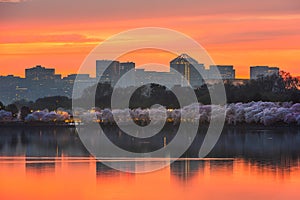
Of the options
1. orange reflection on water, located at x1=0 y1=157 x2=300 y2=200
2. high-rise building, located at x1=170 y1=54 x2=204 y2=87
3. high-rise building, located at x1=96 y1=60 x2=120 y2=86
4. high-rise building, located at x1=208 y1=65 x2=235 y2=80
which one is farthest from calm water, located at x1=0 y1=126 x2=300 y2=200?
high-rise building, located at x1=96 y1=60 x2=120 y2=86

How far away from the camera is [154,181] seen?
99.5 ft

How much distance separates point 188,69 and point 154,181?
118527 mm

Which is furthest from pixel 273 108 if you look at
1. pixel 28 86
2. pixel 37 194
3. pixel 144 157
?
pixel 28 86

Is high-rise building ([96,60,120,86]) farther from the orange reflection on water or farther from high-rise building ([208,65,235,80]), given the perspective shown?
the orange reflection on water

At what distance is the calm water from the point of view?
27.2m

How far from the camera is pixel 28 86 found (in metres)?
195

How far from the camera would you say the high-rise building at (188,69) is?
144 m


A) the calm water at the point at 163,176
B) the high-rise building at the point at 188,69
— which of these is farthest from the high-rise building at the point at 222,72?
the calm water at the point at 163,176

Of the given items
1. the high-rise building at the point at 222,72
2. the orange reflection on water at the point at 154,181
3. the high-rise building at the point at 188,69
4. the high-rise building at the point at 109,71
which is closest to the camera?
the orange reflection on water at the point at 154,181

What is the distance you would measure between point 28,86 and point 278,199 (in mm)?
172724

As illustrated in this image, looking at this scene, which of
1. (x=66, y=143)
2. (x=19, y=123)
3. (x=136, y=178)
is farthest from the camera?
(x=19, y=123)

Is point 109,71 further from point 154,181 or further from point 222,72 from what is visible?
point 154,181

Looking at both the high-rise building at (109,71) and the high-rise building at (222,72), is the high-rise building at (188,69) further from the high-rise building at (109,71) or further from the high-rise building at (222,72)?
the high-rise building at (109,71)

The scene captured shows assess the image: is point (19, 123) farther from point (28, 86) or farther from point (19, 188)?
point (28, 86)
